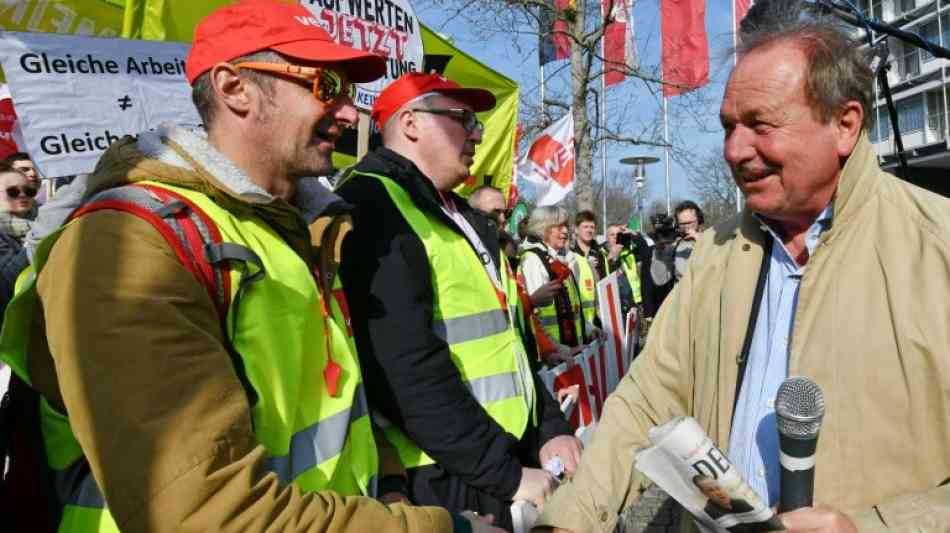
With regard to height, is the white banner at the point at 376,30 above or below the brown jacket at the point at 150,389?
above

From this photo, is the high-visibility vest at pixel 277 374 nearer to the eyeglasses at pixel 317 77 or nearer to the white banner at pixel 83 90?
the eyeglasses at pixel 317 77

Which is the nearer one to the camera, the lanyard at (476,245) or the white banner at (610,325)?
the lanyard at (476,245)

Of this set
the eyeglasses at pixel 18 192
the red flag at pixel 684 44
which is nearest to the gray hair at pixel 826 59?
the eyeglasses at pixel 18 192

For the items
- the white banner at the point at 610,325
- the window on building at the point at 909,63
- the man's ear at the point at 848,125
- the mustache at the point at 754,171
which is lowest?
the white banner at the point at 610,325

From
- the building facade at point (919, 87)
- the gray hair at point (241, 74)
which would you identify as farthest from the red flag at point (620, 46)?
the building facade at point (919, 87)

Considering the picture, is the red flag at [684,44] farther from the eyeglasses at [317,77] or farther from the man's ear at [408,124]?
the eyeglasses at [317,77]

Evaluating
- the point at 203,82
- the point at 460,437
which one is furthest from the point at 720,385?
the point at 203,82

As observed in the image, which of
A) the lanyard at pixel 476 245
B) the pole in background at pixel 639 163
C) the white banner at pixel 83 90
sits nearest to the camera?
the lanyard at pixel 476 245

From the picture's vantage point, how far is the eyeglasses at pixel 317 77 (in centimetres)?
177

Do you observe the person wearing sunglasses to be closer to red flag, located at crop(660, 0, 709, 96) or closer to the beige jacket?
the beige jacket

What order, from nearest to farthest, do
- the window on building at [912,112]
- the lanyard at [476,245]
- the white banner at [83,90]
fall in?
the lanyard at [476,245]
the white banner at [83,90]
the window on building at [912,112]

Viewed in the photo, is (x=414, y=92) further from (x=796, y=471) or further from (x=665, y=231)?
(x=665, y=231)

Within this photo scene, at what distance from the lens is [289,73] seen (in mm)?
1788

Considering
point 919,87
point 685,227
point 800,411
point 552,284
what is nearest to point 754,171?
point 800,411
